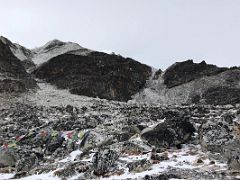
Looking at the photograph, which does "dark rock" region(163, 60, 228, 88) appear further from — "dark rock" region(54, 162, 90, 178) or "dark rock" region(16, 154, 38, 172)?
"dark rock" region(54, 162, 90, 178)

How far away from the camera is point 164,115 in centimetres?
4038

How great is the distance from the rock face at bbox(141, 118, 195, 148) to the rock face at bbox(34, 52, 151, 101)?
30.9m

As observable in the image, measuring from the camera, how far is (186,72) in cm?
6894

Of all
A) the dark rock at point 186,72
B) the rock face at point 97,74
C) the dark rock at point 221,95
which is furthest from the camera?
the dark rock at point 186,72

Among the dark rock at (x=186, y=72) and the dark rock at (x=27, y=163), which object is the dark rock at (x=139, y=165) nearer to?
the dark rock at (x=27, y=163)

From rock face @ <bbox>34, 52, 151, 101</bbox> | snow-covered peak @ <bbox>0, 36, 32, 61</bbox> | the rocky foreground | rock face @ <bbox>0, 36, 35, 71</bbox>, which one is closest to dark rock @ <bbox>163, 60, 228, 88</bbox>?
the rocky foreground

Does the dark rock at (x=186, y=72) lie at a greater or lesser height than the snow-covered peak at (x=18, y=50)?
lesser

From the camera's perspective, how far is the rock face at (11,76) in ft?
182

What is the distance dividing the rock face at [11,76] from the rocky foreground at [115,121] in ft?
0.44

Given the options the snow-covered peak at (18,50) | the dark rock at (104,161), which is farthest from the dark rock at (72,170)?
the snow-covered peak at (18,50)

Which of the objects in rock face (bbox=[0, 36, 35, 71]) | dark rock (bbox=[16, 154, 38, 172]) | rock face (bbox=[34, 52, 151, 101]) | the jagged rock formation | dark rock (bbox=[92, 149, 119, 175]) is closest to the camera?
dark rock (bbox=[92, 149, 119, 175])

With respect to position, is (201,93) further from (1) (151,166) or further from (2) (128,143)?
(1) (151,166)

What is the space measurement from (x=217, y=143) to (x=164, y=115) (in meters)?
13.8

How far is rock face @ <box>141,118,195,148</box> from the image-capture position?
90.7 feet
